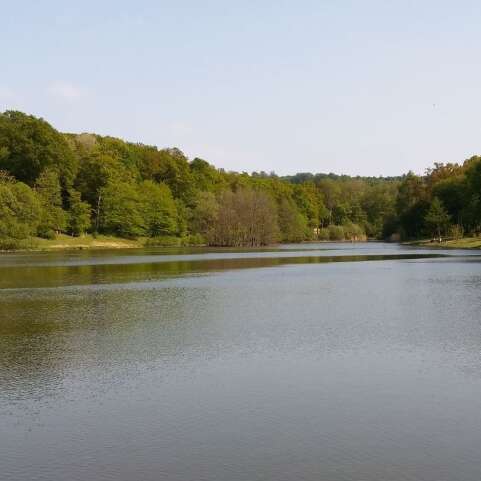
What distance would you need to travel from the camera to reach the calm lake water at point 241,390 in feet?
30.9

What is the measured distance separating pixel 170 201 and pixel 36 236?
31647 millimetres

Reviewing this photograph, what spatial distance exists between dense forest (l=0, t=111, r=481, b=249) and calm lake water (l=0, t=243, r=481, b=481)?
70852 millimetres

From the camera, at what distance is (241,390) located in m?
13.4

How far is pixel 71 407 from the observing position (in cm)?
1226

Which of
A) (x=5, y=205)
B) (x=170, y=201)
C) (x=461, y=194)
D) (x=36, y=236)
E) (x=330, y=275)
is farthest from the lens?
(x=170, y=201)

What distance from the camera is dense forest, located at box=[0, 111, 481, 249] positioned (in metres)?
99.9

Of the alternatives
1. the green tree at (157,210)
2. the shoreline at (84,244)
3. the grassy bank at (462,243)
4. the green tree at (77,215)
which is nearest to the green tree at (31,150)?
the green tree at (77,215)

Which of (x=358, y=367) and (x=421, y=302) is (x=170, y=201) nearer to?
(x=421, y=302)

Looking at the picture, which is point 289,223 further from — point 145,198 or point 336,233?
point 145,198

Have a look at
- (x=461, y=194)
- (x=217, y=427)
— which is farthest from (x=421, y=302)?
(x=461, y=194)

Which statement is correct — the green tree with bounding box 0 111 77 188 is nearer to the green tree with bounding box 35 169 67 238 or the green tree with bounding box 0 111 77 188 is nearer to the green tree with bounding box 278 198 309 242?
the green tree with bounding box 35 169 67 238

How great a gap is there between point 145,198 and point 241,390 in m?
106

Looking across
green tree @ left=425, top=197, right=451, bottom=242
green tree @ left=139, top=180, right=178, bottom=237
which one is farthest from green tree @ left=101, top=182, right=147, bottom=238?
green tree @ left=425, top=197, right=451, bottom=242

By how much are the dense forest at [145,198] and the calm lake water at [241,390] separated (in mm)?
70852
